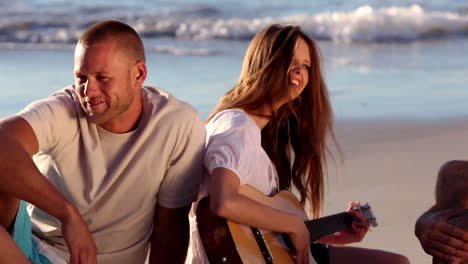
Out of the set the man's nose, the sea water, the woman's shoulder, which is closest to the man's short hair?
the man's nose

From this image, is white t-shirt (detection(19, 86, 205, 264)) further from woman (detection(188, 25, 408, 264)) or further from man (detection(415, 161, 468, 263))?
man (detection(415, 161, 468, 263))

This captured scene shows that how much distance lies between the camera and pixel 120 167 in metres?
3.10

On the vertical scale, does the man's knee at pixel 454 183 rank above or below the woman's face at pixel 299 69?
below

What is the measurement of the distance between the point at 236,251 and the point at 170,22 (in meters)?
9.08

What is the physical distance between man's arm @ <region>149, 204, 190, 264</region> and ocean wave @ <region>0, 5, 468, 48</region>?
24.9 ft

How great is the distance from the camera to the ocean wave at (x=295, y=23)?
10.9 m

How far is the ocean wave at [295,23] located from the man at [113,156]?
7.63m

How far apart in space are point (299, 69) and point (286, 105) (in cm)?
16

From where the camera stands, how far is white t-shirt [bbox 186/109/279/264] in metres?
3.15

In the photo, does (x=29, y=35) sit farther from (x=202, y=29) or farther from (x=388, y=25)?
(x=388, y=25)

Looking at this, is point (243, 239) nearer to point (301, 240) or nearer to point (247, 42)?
point (301, 240)

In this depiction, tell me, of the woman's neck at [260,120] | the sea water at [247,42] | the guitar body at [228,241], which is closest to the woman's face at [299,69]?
the woman's neck at [260,120]

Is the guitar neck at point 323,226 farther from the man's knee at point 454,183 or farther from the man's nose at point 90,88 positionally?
the man's nose at point 90,88

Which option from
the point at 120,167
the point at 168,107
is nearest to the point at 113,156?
the point at 120,167
